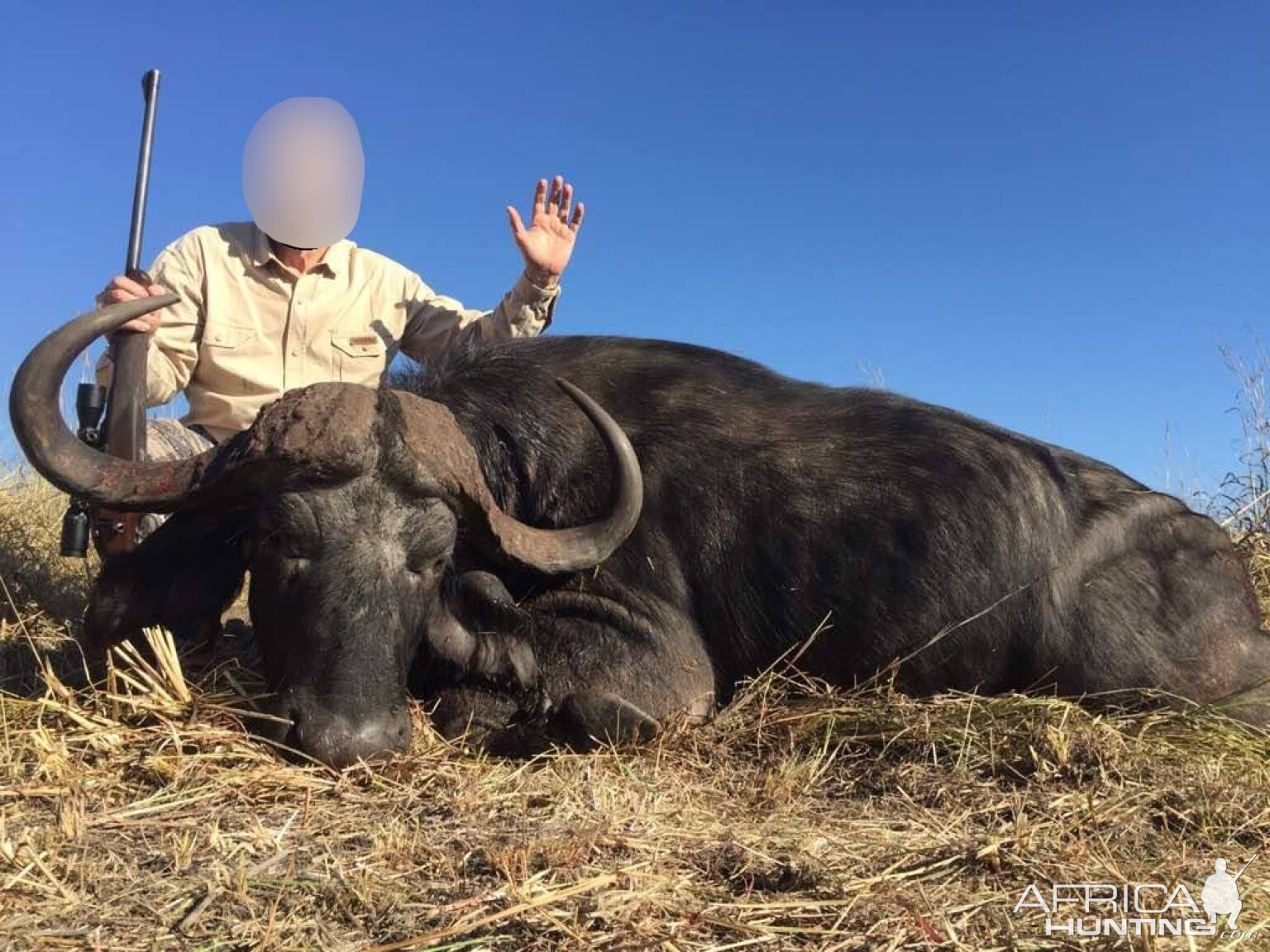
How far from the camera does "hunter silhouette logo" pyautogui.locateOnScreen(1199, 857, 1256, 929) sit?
6.79 ft

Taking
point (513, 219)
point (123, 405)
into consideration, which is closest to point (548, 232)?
point (513, 219)

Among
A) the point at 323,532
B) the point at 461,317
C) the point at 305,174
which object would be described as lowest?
the point at 323,532

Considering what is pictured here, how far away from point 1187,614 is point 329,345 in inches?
168

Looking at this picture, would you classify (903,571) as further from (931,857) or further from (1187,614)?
(931,857)

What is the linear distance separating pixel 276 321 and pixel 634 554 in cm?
Answer: 282

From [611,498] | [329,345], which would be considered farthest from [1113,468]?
[329,345]

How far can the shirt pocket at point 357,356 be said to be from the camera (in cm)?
566

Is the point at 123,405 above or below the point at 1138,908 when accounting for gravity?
above

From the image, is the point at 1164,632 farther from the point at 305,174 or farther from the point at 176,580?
the point at 305,174

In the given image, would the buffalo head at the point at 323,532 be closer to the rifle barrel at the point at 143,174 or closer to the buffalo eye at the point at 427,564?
the buffalo eye at the point at 427,564

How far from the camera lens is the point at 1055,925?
195 centimetres

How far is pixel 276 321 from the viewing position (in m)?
5.51

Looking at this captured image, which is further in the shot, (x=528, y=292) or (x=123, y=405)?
(x=528, y=292)

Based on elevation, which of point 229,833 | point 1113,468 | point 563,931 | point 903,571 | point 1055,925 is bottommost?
point 229,833
